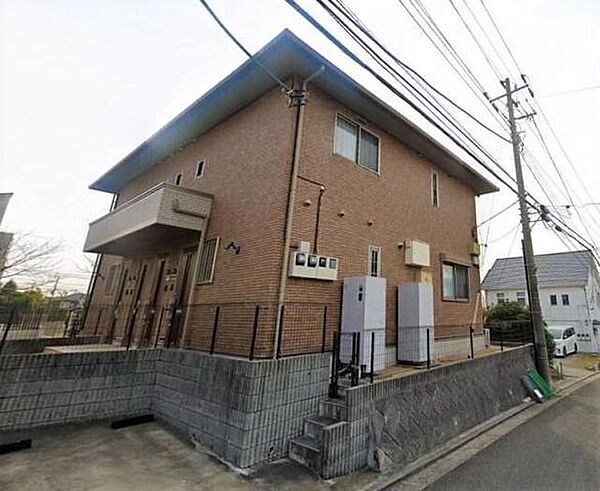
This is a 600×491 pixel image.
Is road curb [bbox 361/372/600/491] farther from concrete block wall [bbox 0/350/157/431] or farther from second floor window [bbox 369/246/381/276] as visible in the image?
concrete block wall [bbox 0/350/157/431]

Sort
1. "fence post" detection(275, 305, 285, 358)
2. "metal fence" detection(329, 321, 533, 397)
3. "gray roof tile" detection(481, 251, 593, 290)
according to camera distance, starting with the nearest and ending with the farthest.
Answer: "metal fence" detection(329, 321, 533, 397) < "fence post" detection(275, 305, 285, 358) < "gray roof tile" detection(481, 251, 593, 290)

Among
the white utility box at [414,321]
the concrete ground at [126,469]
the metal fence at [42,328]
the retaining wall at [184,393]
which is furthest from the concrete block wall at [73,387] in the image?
the white utility box at [414,321]

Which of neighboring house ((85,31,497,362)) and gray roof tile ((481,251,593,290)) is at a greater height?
gray roof tile ((481,251,593,290))

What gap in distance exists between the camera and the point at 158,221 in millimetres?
6441

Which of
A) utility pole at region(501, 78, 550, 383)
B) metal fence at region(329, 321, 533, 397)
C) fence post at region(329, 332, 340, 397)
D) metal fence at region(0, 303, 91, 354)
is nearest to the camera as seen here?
fence post at region(329, 332, 340, 397)

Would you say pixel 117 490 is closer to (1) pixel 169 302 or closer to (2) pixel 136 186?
(1) pixel 169 302

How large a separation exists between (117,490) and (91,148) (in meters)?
11.4

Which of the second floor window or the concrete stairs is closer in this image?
the concrete stairs

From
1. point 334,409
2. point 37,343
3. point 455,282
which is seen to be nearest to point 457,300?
point 455,282

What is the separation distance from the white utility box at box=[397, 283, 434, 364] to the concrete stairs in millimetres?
2594

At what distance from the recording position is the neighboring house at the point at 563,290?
22.4m

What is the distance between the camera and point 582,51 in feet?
18.8

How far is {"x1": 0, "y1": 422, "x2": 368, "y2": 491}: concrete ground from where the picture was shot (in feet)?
11.2

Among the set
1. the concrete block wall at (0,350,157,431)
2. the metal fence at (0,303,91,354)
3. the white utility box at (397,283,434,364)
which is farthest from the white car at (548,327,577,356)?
the metal fence at (0,303,91,354)
